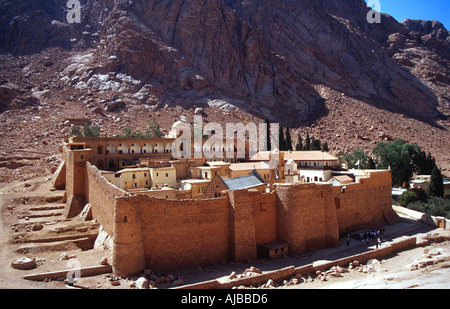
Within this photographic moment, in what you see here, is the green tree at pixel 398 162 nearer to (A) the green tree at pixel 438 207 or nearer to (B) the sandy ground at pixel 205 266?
(A) the green tree at pixel 438 207

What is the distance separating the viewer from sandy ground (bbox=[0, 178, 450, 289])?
1379 cm

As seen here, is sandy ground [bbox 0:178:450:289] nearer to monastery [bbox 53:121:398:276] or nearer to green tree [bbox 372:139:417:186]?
monastery [bbox 53:121:398:276]

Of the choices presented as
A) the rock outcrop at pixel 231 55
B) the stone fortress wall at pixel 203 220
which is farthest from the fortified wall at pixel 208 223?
the rock outcrop at pixel 231 55

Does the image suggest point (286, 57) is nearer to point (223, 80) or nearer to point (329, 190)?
point (223, 80)

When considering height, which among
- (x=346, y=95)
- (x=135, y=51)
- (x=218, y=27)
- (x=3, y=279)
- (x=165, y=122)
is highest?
(x=218, y=27)

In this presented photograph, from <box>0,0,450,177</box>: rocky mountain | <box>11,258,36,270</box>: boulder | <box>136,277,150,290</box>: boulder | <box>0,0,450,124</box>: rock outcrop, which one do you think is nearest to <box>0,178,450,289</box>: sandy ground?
<box>11,258,36,270</box>: boulder

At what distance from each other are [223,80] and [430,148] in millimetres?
39790

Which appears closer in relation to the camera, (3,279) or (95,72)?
(3,279)

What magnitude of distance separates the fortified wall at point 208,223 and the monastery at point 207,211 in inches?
1.6

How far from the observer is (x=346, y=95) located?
253 ft

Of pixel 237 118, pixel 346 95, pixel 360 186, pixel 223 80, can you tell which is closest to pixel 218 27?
pixel 223 80
